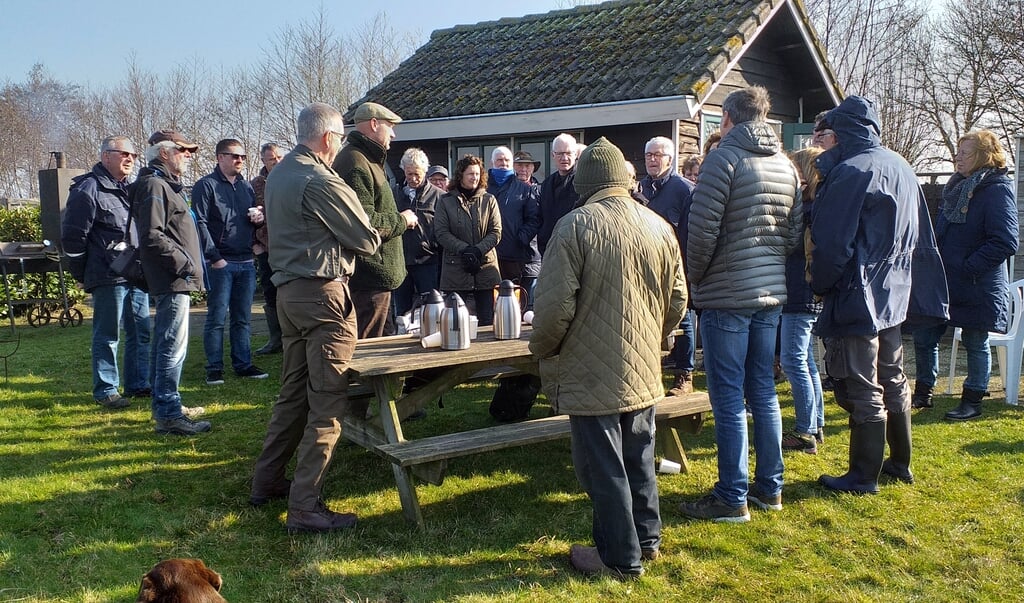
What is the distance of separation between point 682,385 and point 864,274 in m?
2.22

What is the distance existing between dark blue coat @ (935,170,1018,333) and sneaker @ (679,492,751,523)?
3.08m

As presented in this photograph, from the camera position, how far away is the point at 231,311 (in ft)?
23.6

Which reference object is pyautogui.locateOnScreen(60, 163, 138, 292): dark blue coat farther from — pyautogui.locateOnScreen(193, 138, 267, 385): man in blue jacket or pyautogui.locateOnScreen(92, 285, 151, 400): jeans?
pyautogui.locateOnScreen(193, 138, 267, 385): man in blue jacket

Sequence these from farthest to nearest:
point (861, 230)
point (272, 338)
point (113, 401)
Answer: point (272, 338), point (113, 401), point (861, 230)

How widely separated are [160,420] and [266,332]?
4.84 m

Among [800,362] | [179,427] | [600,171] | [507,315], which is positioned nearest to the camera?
[600,171]

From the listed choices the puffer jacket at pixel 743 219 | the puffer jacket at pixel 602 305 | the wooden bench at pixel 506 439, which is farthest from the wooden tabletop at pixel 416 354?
the puffer jacket at pixel 743 219

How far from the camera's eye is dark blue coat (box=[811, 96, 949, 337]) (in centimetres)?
387

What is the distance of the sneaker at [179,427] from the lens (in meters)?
5.31

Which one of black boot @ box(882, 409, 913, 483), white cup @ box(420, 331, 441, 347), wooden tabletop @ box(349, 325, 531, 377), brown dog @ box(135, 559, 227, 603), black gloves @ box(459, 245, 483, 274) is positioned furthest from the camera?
black gloves @ box(459, 245, 483, 274)

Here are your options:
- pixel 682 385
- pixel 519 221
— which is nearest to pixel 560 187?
pixel 519 221

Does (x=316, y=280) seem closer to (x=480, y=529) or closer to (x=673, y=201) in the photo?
(x=480, y=529)

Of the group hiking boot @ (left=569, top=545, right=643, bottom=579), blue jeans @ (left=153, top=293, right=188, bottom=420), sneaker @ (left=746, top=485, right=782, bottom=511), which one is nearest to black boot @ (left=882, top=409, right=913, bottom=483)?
sneaker @ (left=746, top=485, right=782, bottom=511)

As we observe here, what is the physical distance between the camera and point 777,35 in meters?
11.1
